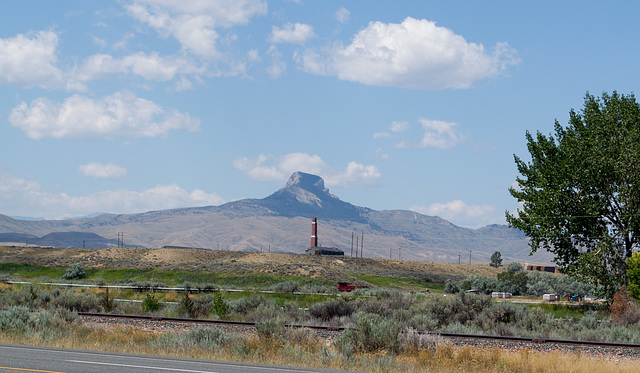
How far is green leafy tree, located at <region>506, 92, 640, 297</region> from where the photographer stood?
128ft

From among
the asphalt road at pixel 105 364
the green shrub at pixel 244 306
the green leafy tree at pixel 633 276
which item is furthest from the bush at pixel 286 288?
the asphalt road at pixel 105 364

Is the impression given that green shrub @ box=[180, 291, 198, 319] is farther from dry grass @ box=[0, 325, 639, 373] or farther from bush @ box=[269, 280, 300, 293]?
bush @ box=[269, 280, 300, 293]

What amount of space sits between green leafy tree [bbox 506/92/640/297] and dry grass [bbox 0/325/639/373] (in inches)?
897

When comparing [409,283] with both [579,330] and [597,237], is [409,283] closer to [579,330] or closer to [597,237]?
[597,237]

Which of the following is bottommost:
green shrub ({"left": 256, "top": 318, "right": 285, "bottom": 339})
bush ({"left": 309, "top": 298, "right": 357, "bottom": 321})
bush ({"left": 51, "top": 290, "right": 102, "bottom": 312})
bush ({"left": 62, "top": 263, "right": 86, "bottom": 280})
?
bush ({"left": 62, "top": 263, "right": 86, "bottom": 280})

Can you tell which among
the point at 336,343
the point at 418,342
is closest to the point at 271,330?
the point at 336,343

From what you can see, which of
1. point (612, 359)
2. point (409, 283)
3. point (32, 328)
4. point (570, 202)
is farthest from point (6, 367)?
point (409, 283)

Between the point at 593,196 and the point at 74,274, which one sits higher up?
the point at 593,196

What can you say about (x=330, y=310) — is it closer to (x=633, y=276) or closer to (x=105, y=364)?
(x=105, y=364)

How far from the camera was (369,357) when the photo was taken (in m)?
17.6

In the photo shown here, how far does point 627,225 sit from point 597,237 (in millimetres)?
2120

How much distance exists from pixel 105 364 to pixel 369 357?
694 cm

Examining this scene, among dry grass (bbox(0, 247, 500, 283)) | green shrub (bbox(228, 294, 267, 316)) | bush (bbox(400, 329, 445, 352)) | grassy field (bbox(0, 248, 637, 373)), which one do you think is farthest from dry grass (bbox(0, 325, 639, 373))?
dry grass (bbox(0, 247, 500, 283))

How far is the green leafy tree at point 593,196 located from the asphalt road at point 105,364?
1159 inches
